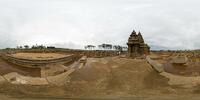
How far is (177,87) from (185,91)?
0.99m

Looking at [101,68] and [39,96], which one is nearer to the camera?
[39,96]

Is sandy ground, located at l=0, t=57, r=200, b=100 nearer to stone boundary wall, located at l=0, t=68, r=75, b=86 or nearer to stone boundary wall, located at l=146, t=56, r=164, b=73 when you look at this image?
stone boundary wall, located at l=146, t=56, r=164, b=73

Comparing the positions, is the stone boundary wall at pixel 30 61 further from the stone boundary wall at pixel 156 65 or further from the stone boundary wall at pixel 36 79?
the stone boundary wall at pixel 156 65

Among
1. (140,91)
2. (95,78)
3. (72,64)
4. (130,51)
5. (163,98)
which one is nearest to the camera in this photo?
(163,98)

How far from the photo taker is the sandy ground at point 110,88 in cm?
3034

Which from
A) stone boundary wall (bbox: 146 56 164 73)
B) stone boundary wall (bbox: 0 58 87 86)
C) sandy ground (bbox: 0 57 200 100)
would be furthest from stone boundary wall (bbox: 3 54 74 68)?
stone boundary wall (bbox: 146 56 164 73)

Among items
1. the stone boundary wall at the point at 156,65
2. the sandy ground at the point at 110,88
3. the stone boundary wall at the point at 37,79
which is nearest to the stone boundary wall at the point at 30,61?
the stone boundary wall at the point at 37,79

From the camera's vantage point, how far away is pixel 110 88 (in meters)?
32.2

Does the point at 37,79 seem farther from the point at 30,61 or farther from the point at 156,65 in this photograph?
the point at 156,65

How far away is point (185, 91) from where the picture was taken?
30969 mm

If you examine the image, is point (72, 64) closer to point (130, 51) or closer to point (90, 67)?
point (90, 67)

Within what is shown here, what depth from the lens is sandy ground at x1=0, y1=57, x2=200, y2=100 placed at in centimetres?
3034


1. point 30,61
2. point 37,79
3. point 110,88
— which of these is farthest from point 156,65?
point 30,61

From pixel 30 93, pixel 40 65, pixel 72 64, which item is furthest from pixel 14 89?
pixel 72 64
